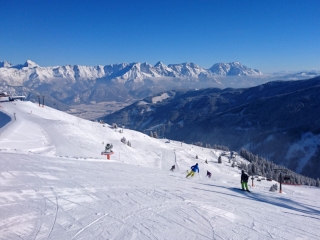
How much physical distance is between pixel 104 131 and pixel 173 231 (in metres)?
64.2

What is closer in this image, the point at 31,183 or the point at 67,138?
the point at 31,183

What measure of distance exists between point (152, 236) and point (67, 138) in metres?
40.2

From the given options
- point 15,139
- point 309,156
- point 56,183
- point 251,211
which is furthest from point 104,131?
point 309,156

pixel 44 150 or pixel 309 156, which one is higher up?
pixel 44 150

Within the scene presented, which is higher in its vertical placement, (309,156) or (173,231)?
(173,231)

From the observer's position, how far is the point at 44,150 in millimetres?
33531

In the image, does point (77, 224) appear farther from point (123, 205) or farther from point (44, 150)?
point (44, 150)

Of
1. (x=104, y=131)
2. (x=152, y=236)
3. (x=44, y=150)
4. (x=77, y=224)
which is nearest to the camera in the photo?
(x=152, y=236)

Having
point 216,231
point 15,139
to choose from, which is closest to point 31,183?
point 216,231

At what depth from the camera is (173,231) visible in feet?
31.4

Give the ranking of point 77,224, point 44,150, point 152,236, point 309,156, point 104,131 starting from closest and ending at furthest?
point 152,236 → point 77,224 → point 44,150 → point 104,131 → point 309,156

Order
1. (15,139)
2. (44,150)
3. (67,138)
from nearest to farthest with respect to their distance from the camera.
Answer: (44,150) → (15,139) → (67,138)

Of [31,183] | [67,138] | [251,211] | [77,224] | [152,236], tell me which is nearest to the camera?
[152,236]

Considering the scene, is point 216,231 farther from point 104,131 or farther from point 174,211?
point 104,131
